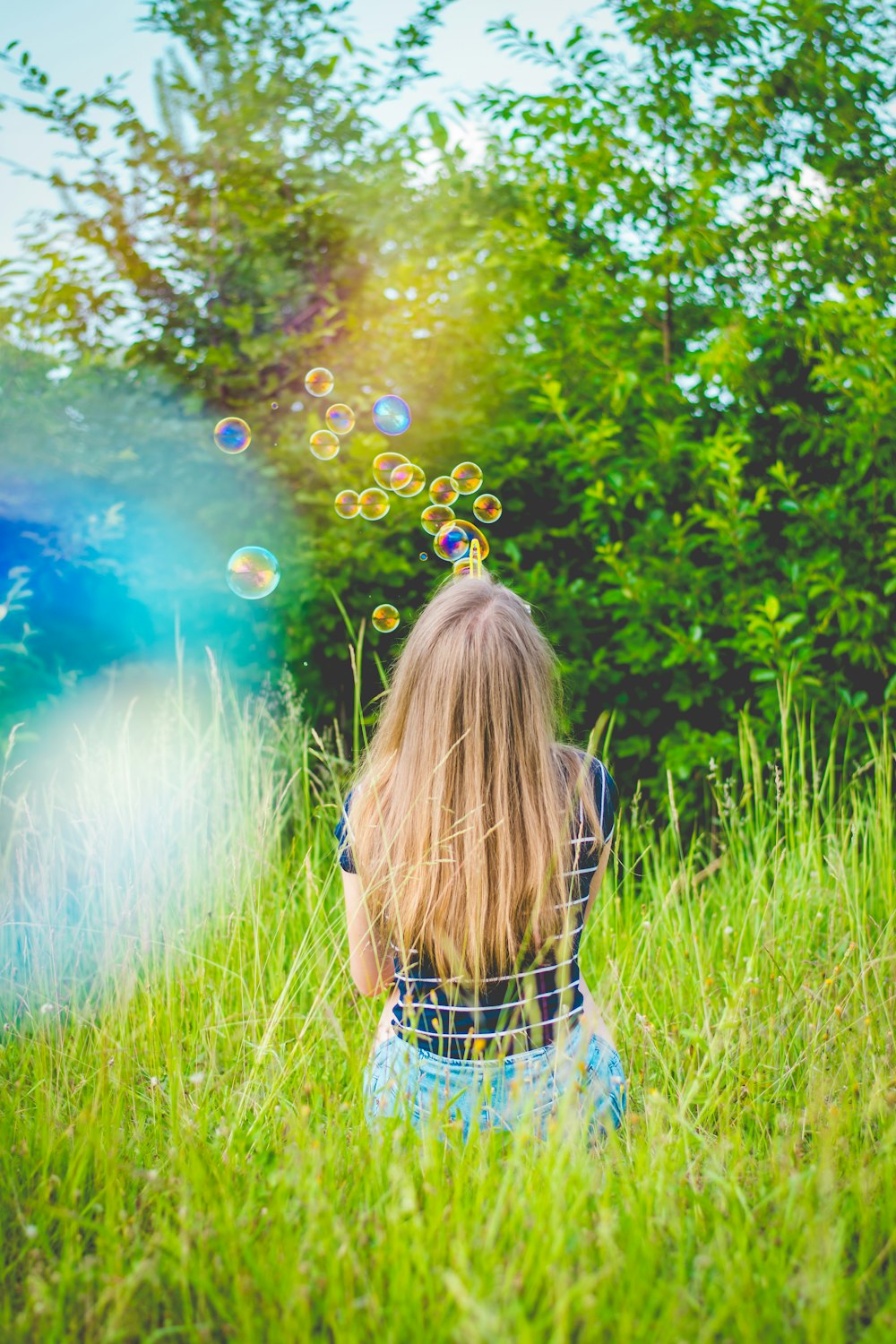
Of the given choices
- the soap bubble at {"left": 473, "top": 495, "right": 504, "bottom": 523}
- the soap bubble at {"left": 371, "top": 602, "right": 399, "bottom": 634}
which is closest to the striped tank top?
the soap bubble at {"left": 371, "top": 602, "right": 399, "bottom": 634}

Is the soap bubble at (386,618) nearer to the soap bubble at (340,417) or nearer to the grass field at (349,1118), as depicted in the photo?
the grass field at (349,1118)

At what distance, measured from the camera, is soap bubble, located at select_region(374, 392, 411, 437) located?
3.61 metres

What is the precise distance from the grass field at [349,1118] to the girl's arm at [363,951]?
80mm

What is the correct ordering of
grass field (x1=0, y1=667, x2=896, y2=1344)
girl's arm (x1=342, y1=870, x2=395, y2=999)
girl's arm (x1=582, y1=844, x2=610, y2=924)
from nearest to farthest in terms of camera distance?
grass field (x1=0, y1=667, x2=896, y2=1344), girl's arm (x1=342, y1=870, x2=395, y2=999), girl's arm (x1=582, y1=844, x2=610, y2=924)

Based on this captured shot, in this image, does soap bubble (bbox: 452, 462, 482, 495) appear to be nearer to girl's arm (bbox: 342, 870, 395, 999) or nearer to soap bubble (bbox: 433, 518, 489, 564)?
soap bubble (bbox: 433, 518, 489, 564)

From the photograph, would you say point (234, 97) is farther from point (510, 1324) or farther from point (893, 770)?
point (510, 1324)

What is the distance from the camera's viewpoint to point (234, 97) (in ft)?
13.9

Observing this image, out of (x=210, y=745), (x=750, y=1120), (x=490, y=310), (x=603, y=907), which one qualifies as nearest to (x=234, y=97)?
(x=490, y=310)

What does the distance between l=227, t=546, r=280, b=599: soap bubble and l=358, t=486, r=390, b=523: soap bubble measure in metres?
0.41

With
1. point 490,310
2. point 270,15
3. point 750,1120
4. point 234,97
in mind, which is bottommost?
point 750,1120

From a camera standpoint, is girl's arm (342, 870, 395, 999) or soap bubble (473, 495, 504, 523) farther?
soap bubble (473, 495, 504, 523)

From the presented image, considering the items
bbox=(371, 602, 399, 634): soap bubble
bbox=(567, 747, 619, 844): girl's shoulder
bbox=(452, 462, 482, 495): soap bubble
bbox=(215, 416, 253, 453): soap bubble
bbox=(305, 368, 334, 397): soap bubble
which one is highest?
bbox=(305, 368, 334, 397): soap bubble

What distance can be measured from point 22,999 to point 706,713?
2.77 metres

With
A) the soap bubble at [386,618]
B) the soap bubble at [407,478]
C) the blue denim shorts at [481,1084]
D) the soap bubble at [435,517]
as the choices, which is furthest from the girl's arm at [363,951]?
the soap bubble at [407,478]
